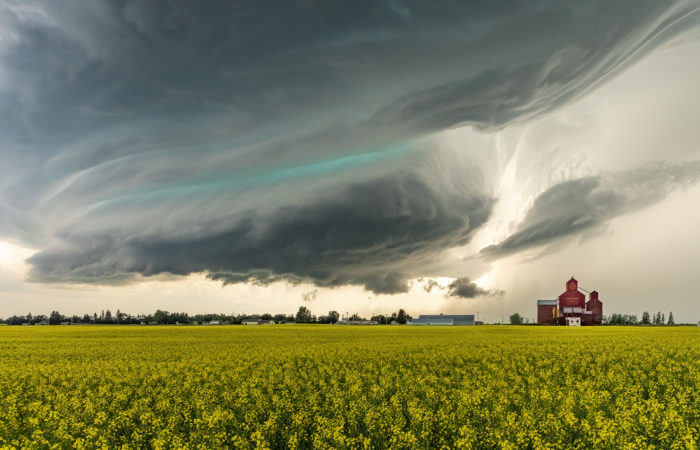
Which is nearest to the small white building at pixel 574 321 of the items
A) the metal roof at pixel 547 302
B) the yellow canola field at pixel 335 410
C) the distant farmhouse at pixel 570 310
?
the distant farmhouse at pixel 570 310

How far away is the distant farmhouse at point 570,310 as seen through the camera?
174 meters

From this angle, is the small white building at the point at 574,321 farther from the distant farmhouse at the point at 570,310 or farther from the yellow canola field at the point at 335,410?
the yellow canola field at the point at 335,410

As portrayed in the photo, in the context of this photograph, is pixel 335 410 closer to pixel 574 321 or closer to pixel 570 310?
pixel 574 321

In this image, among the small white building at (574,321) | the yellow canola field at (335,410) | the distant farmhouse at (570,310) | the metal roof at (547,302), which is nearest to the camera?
the yellow canola field at (335,410)

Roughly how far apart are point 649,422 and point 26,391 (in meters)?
30.4

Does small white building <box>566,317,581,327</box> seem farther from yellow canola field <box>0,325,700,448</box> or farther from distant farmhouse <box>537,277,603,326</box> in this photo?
yellow canola field <box>0,325,700,448</box>

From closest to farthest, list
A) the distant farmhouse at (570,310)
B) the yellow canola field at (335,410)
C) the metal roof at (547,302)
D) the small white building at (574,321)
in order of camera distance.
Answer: the yellow canola field at (335,410), the small white building at (574,321), the distant farmhouse at (570,310), the metal roof at (547,302)

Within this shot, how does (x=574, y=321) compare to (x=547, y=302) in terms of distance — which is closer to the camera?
(x=574, y=321)

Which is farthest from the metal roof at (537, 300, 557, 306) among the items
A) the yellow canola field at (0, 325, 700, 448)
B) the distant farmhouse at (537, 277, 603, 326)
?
the yellow canola field at (0, 325, 700, 448)

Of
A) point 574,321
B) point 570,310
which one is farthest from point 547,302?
point 574,321

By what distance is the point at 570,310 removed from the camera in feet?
575

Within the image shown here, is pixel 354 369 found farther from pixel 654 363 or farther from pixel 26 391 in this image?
pixel 654 363

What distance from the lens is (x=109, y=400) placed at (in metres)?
23.2

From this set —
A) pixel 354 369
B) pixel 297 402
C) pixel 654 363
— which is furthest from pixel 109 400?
pixel 654 363
